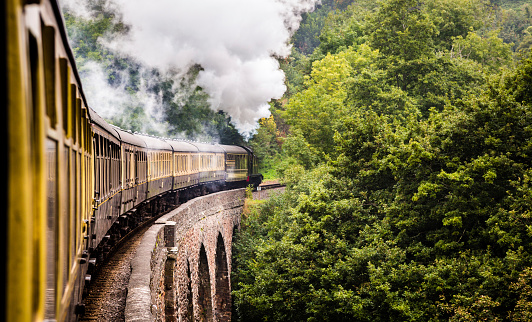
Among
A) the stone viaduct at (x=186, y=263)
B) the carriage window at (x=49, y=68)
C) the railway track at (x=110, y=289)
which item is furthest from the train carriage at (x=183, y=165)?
the carriage window at (x=49, y=68)

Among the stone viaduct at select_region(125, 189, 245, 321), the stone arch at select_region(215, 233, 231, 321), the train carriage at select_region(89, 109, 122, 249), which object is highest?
the train carriage at select_region(89, 109, 122, 249)

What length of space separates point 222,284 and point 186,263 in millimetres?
10717

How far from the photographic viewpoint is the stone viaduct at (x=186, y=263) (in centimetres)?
750

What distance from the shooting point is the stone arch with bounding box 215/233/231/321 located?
23587 millimetres

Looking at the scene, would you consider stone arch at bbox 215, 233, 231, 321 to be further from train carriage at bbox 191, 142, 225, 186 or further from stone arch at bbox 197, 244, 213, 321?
train carriage at bbox 191, 142, 225, 186

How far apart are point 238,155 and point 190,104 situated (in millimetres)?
11136

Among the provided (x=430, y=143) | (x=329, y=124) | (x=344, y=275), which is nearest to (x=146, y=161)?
(x=344, y=275)

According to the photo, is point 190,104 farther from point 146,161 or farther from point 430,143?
point 430,143

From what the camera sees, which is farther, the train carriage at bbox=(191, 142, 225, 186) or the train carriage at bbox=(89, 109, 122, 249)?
the train carriage at bbox=(191, 142, 225, 186)

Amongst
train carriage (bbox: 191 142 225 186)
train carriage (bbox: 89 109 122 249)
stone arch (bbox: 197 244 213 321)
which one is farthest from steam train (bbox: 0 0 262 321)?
train carriage (bbox: 191 142 225 186)

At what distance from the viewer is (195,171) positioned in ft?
75.8

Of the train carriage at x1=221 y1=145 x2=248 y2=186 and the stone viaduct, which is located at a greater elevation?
the train carriage at x1=221 y1=145 x2=248 y2=186

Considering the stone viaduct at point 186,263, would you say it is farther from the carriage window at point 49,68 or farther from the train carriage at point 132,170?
the carriage window at point 49,68

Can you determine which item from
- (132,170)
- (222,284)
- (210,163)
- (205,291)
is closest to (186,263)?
(132,170)
